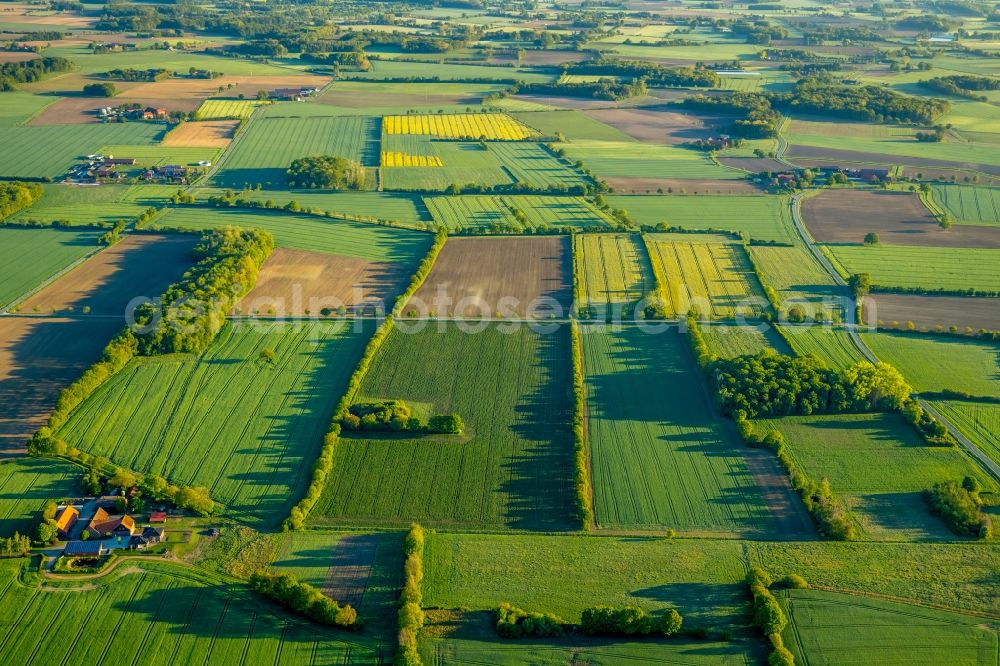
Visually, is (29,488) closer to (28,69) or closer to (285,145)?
(285,145)

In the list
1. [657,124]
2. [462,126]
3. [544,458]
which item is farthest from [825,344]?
[462,126]

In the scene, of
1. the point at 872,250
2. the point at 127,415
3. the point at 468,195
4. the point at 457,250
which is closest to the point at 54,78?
the point at 468,195

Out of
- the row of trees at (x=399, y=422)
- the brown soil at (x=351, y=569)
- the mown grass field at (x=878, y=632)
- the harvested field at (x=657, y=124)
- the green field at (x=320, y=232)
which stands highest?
the harvested field at (x=657, y=124)

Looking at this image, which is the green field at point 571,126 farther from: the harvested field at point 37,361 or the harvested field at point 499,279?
the harvested field at point 37,361

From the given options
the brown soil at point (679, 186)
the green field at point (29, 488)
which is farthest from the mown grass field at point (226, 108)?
the green field at point (29, 488)

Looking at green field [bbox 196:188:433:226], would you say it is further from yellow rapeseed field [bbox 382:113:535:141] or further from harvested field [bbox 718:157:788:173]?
harvested field [bbox 718:157:788:173]

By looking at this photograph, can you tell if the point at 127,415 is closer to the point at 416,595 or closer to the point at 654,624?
the point at 416,595
